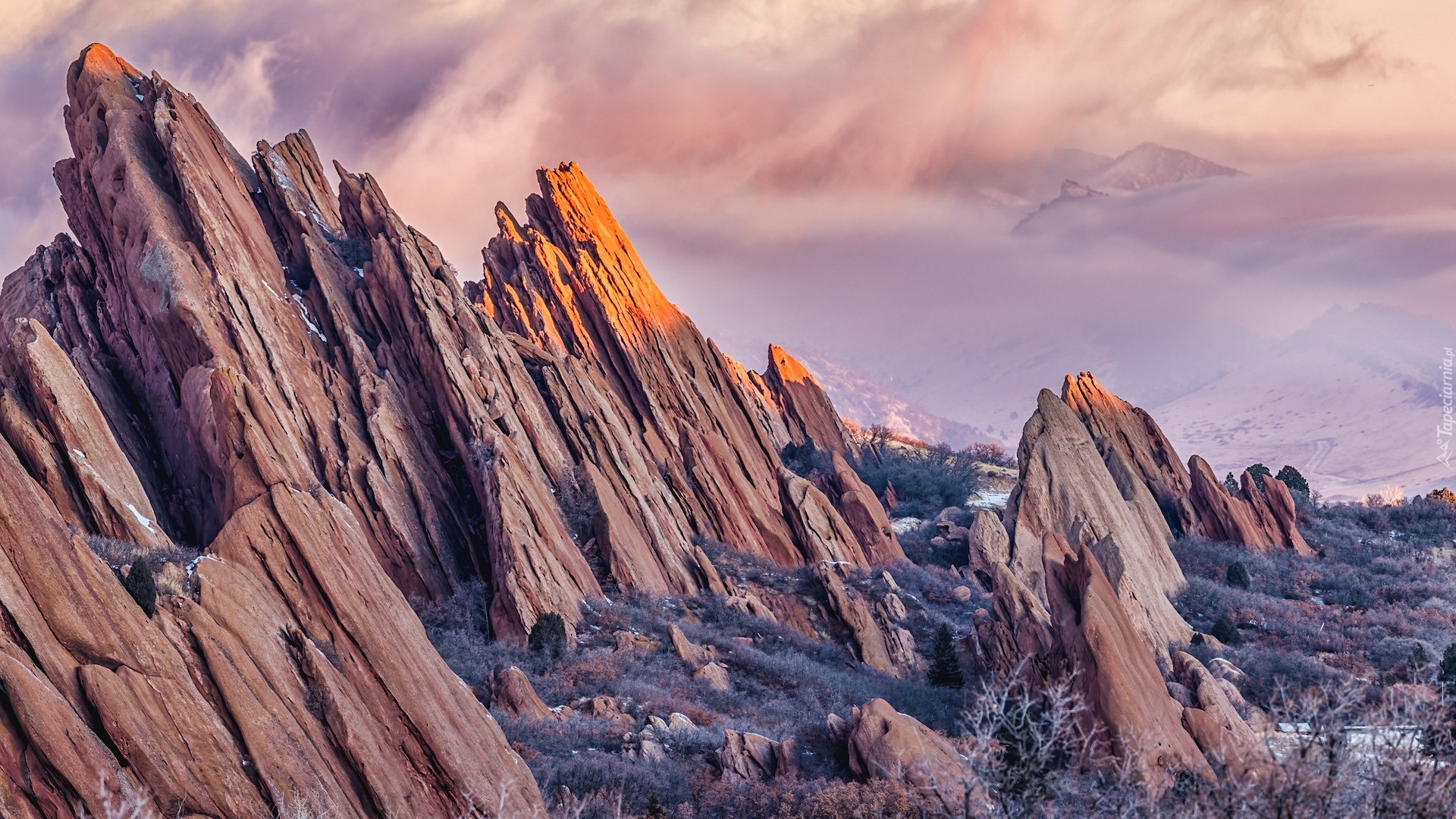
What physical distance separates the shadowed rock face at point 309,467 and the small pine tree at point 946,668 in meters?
6.05

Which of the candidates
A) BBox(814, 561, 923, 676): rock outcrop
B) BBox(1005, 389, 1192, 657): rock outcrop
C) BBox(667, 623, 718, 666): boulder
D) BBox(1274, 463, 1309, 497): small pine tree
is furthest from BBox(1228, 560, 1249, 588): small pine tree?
BBox(1274, 463, 1309, 497): small pine tree

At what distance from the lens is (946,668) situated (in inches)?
1506

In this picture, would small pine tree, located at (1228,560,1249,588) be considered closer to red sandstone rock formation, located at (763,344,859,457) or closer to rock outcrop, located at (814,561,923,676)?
rock outcrop, located at (814,561,923,676)

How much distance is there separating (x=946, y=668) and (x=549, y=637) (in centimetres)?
1459

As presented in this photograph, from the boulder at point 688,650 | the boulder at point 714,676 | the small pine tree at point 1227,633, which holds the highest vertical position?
the boulder at point 688,650

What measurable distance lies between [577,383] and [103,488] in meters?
27.4

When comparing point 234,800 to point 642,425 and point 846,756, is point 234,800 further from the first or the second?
point 642,425

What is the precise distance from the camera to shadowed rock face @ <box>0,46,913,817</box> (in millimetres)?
17797

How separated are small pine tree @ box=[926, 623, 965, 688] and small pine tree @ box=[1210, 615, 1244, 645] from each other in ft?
47.1

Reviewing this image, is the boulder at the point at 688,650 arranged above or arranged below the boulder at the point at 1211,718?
above

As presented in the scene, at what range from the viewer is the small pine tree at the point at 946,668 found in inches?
1492

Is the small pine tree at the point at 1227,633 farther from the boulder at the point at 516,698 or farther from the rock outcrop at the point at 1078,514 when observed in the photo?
the boulder at the point at 516,698

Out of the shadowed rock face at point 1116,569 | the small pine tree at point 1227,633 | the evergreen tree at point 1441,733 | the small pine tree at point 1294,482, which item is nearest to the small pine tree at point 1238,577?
the shadowed rock face at point 1116,569

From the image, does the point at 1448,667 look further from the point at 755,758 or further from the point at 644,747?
the point at 644,747
